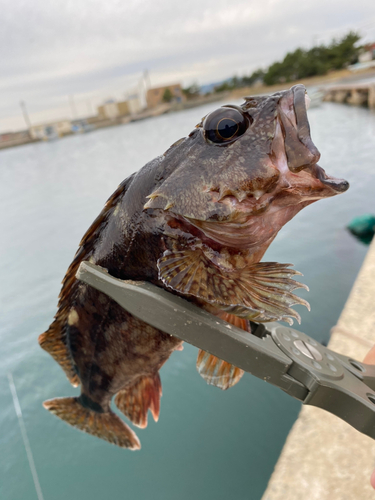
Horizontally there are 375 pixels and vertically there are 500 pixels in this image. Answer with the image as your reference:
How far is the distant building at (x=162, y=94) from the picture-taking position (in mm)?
61072

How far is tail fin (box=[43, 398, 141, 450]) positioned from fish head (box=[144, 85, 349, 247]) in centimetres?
144

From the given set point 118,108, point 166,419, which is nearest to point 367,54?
point 118,108

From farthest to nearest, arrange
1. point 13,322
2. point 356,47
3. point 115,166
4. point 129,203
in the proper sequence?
1. point 356,47
2. point 115,166
3. point 13,322
4. point 129,203

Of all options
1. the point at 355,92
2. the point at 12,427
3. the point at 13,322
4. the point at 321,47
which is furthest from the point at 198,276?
the point at 321,47

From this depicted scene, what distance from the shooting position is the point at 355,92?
24953mm

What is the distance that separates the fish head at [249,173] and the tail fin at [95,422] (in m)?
1.44

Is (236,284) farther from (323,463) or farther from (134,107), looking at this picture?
(134,107)

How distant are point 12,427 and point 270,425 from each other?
8.25ft

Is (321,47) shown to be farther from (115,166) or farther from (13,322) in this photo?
(13,322)

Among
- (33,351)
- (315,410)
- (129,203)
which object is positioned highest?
(129,203)

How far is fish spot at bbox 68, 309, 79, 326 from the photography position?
4.82 feet

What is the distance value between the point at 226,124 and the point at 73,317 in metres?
1.07

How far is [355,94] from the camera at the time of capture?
2497 cm

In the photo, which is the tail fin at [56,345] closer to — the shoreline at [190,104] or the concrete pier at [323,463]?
the concrete pier at [323,463]
